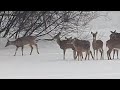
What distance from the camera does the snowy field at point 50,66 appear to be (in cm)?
255

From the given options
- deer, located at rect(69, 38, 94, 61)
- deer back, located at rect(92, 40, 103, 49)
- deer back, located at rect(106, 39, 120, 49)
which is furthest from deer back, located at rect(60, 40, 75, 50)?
deer back, located at rect(106, 39, 120, 49)

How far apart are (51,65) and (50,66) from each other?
0.01 m

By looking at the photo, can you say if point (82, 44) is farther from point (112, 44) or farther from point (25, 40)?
point (25, 40)

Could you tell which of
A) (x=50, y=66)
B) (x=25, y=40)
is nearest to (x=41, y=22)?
(x=25, y=40)

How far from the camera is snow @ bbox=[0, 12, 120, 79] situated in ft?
8.37

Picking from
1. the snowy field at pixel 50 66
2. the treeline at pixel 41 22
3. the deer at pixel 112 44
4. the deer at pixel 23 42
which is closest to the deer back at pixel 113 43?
the deer at pixel 112 44

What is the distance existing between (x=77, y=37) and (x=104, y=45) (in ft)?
0.66

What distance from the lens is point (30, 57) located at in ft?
9.24

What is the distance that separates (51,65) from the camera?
269 cm
